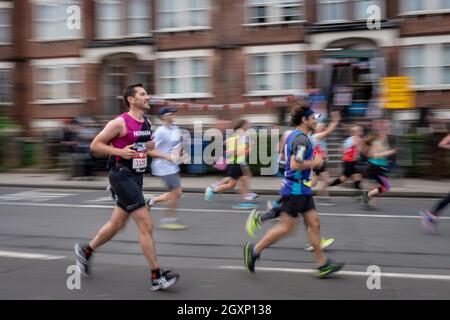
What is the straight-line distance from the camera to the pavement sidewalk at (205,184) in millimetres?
13137

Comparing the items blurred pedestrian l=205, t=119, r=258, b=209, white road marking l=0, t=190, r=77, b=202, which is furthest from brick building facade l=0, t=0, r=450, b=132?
blurred pedestrian l=205, t=119, r=258, b=209

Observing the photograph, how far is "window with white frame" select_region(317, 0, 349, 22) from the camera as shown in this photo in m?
22.3

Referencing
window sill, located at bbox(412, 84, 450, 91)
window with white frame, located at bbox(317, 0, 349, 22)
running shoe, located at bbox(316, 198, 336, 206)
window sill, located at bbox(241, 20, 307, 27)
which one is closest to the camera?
running shoe, located at bbox(316, 198, 336, 206)

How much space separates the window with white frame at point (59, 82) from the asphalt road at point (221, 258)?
51.8 ft

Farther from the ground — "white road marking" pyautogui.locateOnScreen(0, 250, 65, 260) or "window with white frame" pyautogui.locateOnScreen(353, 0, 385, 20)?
"window with white frame" pyautogui.locateOnScreen(353, 0, 385, 20)

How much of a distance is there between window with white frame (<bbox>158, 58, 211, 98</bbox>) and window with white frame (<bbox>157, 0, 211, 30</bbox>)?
58.5 inches

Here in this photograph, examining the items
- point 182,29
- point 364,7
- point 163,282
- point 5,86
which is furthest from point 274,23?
point 163,282

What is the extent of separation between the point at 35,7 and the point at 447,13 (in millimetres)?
17869

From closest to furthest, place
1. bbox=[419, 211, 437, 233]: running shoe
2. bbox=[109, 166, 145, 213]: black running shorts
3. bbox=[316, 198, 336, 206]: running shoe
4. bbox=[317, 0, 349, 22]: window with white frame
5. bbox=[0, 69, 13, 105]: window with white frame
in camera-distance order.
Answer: bbox=[109, 166, 145, 213]: black running shorts
bbox=[419, 211, 437, 233]: running shoe
bbox=[316, 198, 336, 206]: running shoe
bbox=[317, 0, 349, 22]: window with white frame
bbox=[0, 69, 13, 105]: window with white frame

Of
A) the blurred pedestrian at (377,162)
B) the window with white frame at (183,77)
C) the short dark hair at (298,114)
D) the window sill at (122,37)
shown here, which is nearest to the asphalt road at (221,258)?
the blurred pedestrian at (377,162)

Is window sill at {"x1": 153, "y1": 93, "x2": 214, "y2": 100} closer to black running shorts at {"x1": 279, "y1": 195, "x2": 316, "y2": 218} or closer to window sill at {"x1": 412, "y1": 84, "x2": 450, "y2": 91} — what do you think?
window sill at {"x1": 412, "y1": 84, "x2": 450, "y2": 91}

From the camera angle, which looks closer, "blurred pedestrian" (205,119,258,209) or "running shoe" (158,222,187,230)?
"running shoe" (158,222,187,230)

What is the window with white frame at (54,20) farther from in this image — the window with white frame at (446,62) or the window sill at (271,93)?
the window with white frame at (446,62)

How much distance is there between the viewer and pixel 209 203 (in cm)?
1184
